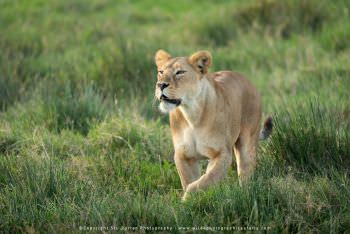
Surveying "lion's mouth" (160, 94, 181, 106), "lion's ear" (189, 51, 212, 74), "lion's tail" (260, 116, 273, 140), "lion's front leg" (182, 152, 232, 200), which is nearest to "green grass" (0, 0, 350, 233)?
"lion's tail" (260, 116, 273, 140)

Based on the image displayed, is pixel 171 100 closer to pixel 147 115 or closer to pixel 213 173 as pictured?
pixel 213 173

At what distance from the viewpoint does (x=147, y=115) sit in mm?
8148

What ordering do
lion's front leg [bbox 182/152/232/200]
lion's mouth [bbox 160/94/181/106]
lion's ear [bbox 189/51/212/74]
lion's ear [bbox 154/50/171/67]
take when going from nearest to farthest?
lion's front leg [bbox 182/152/232/200], lion's mouth [bbox 160/94/181/106], lion's ear [bbox 189/51/212/74], lion's ear [bbox 154/50/171/67]

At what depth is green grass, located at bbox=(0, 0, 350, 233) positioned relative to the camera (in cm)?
482

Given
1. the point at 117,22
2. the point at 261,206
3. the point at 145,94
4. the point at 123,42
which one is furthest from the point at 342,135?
the point at 117,22

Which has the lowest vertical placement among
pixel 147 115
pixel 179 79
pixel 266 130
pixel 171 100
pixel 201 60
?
pixel 147 115

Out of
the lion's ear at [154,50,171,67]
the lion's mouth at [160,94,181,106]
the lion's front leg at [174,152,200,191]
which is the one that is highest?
the lion's ear at [154,50,171,67]

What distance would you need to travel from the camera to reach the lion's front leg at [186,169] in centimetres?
564

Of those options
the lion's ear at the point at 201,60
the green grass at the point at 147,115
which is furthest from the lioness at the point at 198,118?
Answer: the green grass at the point at 147,115

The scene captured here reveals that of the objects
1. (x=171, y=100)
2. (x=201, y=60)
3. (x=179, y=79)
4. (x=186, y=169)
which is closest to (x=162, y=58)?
(x=201, y=60)

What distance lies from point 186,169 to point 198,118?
0.40 meters

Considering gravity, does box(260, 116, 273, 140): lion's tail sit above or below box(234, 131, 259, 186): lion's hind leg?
above

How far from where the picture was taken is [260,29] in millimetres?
11703

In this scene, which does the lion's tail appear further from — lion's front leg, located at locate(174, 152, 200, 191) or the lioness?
lion's front leg, located at locate(174, 152, 200, 191)
